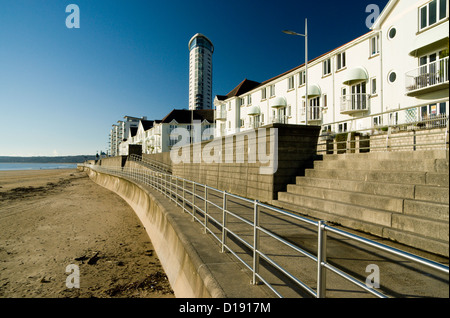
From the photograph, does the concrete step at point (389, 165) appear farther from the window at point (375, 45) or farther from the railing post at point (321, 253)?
the window at point (375, 45)

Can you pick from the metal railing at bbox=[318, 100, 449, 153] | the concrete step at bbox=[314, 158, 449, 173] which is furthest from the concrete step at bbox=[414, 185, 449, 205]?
the metal railing at bbox=[318, 100, 449, 153]

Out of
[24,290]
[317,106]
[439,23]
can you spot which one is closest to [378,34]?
[439,23]

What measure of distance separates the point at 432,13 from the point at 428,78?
4.11 metres

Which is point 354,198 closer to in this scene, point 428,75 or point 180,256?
point 180,256

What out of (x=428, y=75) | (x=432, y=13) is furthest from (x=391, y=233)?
(x=432, y=13)

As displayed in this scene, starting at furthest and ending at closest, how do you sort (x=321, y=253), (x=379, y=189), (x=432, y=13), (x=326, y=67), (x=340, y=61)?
(x=326, y=67) < (x=340, y=61) < (x=432, y=13) < (x=379, y=189) < (x=321, y=253)

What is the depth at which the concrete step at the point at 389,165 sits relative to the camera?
4.55 meters

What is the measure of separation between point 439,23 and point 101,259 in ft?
69.3

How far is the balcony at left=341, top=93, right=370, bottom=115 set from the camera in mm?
19016

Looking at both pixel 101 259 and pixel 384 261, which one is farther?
pixel 101 259

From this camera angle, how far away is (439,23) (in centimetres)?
1445

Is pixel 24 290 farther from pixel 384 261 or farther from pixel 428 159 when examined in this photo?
pixel 428 159

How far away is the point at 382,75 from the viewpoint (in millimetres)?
17875

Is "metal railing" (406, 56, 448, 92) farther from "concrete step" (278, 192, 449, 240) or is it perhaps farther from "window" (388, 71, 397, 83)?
"concrete step" (278, 192, 449, 240)
